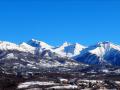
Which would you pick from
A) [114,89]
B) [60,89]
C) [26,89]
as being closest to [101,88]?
[114,89]

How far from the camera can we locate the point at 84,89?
154 metres

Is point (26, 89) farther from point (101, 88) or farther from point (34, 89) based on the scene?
point (101, 88)

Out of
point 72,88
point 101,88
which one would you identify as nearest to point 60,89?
point 72,88

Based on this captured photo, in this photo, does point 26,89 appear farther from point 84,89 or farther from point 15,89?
point 84,89

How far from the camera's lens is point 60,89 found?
153500 millimetres

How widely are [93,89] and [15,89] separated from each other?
27.6 meters

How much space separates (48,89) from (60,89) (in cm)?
518

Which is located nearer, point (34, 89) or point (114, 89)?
point (34, 89)

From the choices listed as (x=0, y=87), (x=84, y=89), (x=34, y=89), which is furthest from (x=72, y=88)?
(x=0, y=87)

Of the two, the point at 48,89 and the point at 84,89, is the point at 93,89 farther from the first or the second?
the point at 48,89

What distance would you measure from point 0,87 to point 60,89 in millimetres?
20746

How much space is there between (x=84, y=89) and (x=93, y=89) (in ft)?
11.2

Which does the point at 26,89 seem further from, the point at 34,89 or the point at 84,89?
the point at 84,89

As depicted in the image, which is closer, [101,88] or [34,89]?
[34,89]
